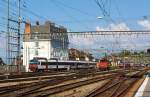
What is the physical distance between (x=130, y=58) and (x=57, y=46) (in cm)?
4298

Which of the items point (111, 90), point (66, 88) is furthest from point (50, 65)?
point (111, 90)

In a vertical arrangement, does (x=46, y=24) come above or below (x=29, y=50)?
above

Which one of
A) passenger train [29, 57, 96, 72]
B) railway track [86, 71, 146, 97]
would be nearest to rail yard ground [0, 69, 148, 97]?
railway track [86, 71, 146, 97]

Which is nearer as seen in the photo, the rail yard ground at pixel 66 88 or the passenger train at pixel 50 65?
the rail yard ground at pixel 66 88

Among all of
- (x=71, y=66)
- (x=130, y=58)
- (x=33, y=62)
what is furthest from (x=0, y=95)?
(x=130, y=58)

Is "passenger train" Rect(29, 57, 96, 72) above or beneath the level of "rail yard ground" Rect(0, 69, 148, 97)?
above

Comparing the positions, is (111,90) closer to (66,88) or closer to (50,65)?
(66,88)

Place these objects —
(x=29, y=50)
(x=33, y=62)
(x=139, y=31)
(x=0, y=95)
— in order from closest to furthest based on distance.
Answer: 1. (x=0, y=95)
2. (x=139, y=31)
3. (x=33, y=62)
4. (x=29, y=50)

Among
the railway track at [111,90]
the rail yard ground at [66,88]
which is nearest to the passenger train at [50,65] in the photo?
the rail yard ground at [66,88]

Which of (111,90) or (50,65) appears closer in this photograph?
(111,90)

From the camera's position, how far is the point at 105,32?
6306 cm

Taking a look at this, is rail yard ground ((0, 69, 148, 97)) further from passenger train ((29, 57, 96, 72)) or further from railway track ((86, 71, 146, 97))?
passenger train ((29, 57, 96, 72))

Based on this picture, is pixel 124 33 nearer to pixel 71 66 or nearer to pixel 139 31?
pixel 139 31

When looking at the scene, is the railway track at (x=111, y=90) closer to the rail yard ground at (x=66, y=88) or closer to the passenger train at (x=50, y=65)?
the rail yard ground at (x=66, y=88)
